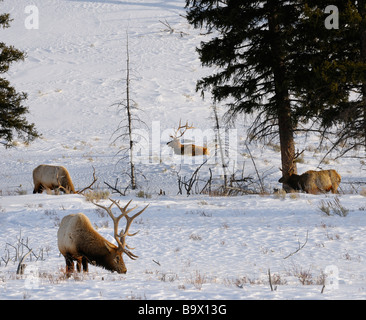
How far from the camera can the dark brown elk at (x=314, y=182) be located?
1338 centimetres

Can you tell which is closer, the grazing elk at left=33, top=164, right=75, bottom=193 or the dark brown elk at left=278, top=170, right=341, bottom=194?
the dark brown elk at left=278, top=170, right=341, bottom=194

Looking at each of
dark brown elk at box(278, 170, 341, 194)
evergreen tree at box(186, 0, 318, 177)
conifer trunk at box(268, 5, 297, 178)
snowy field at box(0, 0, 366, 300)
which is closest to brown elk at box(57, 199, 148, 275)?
snowy field at box(0, 0, 366, 300)

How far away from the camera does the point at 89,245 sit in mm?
5363

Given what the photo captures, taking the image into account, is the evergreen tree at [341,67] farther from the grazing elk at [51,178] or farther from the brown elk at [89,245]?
the grazing elk at [51,178]

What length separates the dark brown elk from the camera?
13383 millimetres

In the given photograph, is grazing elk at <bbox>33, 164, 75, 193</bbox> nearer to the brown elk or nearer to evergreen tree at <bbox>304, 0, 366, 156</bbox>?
evergreen tree at <bbox>304, 0, 366, 156</bbox>

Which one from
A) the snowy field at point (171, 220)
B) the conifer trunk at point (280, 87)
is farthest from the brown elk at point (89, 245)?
the conifer trunk at point (280, 87)

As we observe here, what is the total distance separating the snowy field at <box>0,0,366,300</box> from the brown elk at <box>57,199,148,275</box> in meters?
0.18

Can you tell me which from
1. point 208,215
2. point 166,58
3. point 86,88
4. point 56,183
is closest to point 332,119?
point 208,215

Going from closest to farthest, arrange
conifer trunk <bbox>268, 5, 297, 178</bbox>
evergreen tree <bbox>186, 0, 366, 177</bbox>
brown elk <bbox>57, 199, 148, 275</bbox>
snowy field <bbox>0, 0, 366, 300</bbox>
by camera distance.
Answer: snowy field <bbox>0, 0, 366, 300</bbox> < brown elk <bbox>57, 199, 148, 275</bbox> < evergreen tree <bbox>186, 0, 366, 177</bbox> < conifer trunk <bbox>268, 5, 297, 178</bbox>
